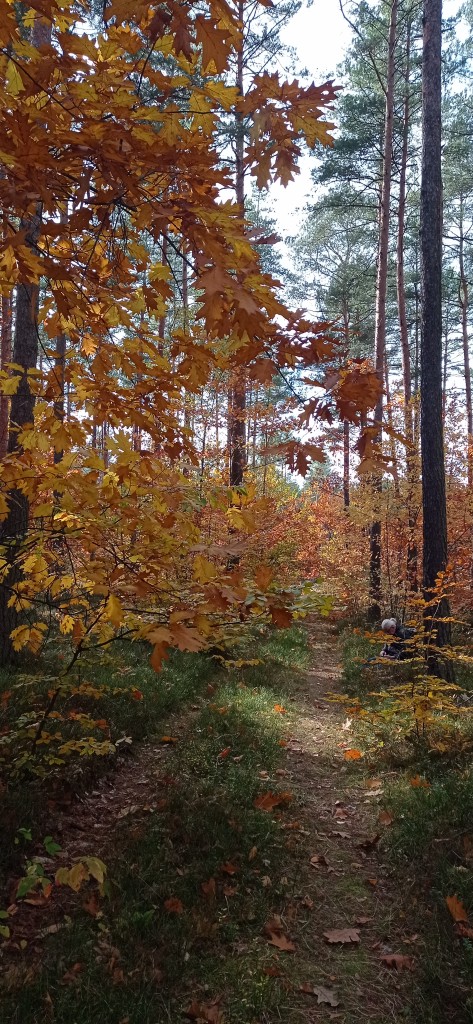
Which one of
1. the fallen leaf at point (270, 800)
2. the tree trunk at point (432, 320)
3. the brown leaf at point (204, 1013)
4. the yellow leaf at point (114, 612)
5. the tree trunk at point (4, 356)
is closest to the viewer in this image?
the yellow leaf at point (114, 612)

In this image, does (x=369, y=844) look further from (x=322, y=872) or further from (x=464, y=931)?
(x=464, y=931)

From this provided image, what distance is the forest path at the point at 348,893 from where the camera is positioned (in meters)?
2.81

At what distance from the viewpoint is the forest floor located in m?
2.69

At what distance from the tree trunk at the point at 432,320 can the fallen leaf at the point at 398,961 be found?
15.1 feet

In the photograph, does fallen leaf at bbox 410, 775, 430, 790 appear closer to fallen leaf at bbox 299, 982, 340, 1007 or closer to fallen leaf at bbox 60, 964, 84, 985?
fallen leaf at bbox 299, 982, 340, 1007

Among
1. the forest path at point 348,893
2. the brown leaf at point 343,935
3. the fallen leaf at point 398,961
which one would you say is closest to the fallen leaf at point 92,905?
the forest path at point 348,893

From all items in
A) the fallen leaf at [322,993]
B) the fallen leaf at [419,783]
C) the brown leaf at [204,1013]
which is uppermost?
the fallen leaf at [419,783]

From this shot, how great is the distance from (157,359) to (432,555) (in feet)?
18.2

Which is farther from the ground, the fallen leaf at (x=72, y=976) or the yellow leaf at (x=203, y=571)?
the yellow leaf at (x=203, y=571)

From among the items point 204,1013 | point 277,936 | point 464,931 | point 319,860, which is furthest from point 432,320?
point 204,1013

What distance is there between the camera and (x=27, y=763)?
4355 millimetres

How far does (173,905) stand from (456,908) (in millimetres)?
1592

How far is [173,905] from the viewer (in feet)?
10.7

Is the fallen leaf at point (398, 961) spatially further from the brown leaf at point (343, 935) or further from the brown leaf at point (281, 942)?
the brown leaf at point (281, 942)
